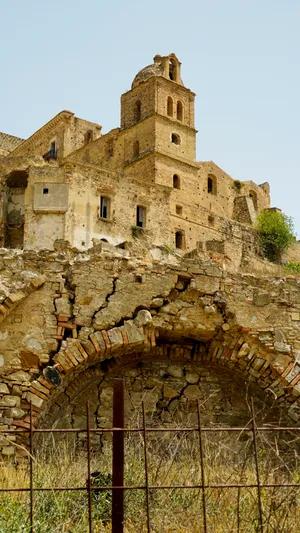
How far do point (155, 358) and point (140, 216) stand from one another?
75.3ft

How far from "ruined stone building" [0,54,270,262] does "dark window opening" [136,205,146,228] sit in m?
0.05

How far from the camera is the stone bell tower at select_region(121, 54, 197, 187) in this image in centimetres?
4069

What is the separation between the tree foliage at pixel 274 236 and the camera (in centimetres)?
4400

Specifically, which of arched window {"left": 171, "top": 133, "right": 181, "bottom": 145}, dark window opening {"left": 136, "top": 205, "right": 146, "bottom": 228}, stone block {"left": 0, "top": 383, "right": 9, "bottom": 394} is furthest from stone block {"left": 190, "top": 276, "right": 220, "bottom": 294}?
arched window {"left": 171, "top": 133, "right": 181, "bottom": 145}

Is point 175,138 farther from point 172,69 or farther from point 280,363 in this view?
point 280,363

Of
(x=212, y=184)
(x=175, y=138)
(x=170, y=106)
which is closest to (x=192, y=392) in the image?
(x=175, y=138)

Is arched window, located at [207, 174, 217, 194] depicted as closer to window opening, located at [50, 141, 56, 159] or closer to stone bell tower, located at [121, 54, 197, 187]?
stone bell tower, located at [121, 54, 197, 187]

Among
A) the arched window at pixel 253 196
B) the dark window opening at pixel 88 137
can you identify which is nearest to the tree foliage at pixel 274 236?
the arched window at pixel 253 196

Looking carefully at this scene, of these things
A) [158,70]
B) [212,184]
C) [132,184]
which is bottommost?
[132,184]

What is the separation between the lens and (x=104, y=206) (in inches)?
1230

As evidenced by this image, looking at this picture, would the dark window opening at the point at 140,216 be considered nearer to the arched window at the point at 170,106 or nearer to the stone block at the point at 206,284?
the arched window at the point at 170,106

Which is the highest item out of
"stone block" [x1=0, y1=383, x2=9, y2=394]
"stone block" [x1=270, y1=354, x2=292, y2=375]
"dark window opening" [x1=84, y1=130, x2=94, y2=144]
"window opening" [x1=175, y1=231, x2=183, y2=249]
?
"dark window opening" [x1=84, y1=130, x2=94, y2=144]

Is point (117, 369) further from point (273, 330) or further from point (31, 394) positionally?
point (273, 330)

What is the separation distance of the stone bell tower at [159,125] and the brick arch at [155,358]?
2995 centimetres
